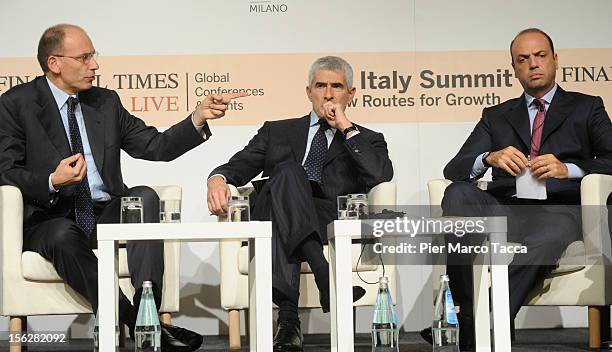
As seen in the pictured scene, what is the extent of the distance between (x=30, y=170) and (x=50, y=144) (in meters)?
0.13

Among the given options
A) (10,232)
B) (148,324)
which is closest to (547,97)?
(148,324)

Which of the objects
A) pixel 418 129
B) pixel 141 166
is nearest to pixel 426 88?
pixel 418 129

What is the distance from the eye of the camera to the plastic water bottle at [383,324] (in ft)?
10.8

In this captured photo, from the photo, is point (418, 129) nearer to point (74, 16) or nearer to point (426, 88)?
point (426, 88)

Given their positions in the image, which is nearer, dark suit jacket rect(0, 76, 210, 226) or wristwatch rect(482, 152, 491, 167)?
dark suit jacket rect(0, 76, 210, 226)

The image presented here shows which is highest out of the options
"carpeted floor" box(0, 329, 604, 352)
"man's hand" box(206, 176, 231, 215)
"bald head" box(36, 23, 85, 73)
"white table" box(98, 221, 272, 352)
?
"bald head" box(36, 23, 85, 73)

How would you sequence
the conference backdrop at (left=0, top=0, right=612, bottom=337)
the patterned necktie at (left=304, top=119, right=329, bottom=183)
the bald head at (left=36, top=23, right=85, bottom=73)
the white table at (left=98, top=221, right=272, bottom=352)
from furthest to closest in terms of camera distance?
the conference backdrop at (left=0, top=0, right=612, bottom=337) < the patterned necktie at (left=304, top=119, right=329, bottom=183) < the bald head at (left=36, top=23, right=85, bottom=73) < the white table at (left=98, top=221, right=272, bottom=352)

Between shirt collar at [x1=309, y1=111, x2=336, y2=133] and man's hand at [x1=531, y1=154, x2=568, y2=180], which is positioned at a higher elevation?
shirt collar at [x1=309, y1=111, x2=336, y2=133]

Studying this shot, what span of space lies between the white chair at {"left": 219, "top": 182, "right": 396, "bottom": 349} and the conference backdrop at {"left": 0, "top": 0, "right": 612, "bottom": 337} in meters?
0.80

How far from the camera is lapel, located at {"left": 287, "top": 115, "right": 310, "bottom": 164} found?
4.35 metres

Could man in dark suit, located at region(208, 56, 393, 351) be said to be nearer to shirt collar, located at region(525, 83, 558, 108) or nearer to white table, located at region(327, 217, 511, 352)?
white table, located at region(327, 217, 511, 352)

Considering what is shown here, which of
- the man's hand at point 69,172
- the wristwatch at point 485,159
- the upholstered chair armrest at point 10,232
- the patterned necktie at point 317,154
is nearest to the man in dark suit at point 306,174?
the patterned necktie at point 317,154

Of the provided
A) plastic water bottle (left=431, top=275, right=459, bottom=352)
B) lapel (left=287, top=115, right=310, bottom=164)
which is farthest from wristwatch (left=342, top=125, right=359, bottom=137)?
plastic water bottle (left=431, top=275, right=459, bottom=352)

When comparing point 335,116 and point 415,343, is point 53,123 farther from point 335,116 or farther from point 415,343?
point 415,343
